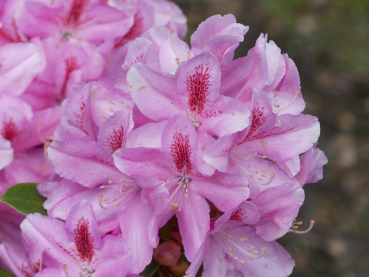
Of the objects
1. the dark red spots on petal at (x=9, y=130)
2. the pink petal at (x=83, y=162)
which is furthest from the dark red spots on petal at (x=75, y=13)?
the pink petal at (x=83, y=162)

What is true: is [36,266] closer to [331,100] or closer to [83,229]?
[83,229]

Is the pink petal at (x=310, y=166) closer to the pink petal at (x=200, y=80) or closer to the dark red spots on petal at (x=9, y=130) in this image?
the pink petal at (x=200, y=80)

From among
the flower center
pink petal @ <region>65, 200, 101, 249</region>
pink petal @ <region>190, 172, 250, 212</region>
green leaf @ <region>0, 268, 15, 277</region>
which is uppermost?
pink petal @ <region>190, 172, 250, 212</region>

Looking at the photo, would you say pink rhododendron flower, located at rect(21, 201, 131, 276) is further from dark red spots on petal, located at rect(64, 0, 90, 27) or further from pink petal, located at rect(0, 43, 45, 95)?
dark red spots on petal, located at rect(64, 0, 90, 27)

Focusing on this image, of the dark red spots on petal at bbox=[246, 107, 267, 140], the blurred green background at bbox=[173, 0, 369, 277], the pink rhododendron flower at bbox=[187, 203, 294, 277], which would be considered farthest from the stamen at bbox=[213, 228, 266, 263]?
the blurred green background at bbox=[173, 0, 369, 277]

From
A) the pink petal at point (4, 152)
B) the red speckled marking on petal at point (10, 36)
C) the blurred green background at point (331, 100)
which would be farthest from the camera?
the blurred green background at point (331, 100)

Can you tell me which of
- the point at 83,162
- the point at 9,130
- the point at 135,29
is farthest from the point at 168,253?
the point at 135,29

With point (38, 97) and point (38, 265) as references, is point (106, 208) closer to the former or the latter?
point (38, 265)

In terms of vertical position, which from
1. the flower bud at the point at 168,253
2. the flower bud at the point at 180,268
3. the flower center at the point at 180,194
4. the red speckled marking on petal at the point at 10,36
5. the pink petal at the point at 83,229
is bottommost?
the flower bud at the point at 180,268
